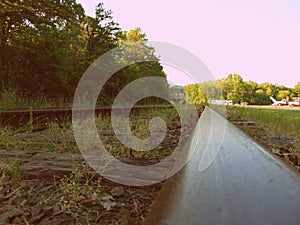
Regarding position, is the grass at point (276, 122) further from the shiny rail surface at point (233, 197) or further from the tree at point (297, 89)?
the tree at point (297, 89)

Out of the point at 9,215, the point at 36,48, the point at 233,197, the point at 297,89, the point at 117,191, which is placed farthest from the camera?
the point at 297,89

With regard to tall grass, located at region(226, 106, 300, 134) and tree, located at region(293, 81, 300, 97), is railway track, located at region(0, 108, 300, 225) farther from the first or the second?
tree, located at region(293, 81, 300, 97)

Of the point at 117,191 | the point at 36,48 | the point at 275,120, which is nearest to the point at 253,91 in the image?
the point at 36,48

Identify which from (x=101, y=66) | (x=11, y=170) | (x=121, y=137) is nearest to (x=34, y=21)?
(x=101, y=66)

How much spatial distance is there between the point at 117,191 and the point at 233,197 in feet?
3.78

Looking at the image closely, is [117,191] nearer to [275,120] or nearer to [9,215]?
[9,215]

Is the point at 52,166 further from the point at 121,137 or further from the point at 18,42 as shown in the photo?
the point at 18,42

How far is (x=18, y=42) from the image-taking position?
1030cm

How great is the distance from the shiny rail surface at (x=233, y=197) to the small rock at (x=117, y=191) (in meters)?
0.93

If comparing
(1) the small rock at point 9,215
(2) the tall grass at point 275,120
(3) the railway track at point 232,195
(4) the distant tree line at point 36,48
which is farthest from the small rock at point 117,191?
(4) the distant tree line at point 36,48

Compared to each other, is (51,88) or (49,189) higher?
(51,88)

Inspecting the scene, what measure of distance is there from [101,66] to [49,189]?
1505cm

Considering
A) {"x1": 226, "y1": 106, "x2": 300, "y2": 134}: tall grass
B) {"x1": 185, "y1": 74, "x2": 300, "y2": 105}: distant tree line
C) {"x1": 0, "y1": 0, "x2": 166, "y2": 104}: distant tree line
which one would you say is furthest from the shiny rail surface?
{"x1": 185, "y1": 74, "x2": 300, "y2": 105}: distant tree line

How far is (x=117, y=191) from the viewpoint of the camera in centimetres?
149
